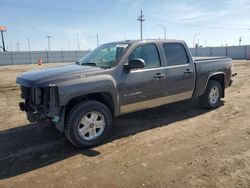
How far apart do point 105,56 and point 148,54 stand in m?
0.93

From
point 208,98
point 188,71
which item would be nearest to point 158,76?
point 188,71

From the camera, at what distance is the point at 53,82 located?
4.20 metres

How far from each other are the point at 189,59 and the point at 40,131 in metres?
3.87

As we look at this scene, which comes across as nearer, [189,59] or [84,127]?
[84,127]

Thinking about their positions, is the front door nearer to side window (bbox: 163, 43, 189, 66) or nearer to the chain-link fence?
side window (bbox: 163, 43, 189, 66)

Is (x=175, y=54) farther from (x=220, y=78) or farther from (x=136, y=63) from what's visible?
(x=220, y=78)

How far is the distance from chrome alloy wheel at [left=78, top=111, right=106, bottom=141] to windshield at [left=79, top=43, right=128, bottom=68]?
1.03 m

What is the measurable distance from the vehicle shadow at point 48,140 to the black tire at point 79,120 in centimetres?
16

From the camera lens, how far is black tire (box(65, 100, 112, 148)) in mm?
4383

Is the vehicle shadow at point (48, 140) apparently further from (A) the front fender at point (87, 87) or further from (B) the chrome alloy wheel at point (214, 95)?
(A) the front fender at point (87, 87)

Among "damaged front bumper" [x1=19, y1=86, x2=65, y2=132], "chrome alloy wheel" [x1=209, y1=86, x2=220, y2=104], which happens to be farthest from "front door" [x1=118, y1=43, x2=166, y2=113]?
"chrome alloy wheel" [x1=209, y1=86, x2=220, y2=104]

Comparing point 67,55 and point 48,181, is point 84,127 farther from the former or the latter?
point 67,55

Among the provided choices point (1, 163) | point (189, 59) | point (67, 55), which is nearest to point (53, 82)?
point (1, 163)

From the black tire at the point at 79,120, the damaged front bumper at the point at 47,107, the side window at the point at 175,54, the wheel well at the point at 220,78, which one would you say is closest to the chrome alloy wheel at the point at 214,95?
the wheel well at the point at 220,78
